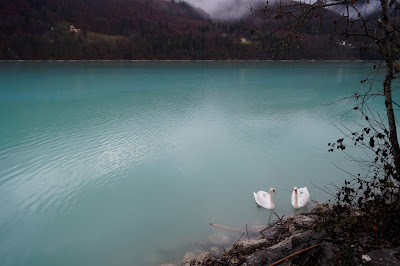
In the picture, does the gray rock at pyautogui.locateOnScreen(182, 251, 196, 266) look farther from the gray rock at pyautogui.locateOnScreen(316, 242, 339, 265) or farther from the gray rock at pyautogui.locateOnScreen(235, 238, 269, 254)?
the gray rock at pyautogui.locateOnScreen(316, 242, 339, 265)

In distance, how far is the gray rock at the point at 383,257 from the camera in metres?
2.70

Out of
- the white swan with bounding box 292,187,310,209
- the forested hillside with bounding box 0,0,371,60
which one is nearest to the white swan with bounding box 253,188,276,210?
the white swan with bounding box 292,187,310,209

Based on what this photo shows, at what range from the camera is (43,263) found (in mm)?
5871

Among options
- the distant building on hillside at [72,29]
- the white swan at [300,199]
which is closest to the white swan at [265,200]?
the white swan at [300,199]

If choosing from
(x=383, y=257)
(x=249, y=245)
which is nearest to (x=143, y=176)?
(x=249, y=245)

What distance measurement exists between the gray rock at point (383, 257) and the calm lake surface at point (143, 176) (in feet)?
11.3

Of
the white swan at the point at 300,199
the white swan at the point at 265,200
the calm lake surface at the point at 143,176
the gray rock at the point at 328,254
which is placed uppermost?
the gray rock at the point at 328,254

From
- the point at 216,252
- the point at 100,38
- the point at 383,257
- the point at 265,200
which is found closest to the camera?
the point at 383,257

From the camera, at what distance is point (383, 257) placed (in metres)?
2.78

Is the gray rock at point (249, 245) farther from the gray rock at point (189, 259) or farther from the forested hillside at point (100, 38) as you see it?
the forested hillside at point (100, 38)

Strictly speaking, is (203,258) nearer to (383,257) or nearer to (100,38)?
(383,257)

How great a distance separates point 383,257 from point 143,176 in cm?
806

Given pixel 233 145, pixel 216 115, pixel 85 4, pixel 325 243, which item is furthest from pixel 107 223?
pixel 85 4

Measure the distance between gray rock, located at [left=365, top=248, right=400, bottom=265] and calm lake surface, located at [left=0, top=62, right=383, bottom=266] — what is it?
344cm
